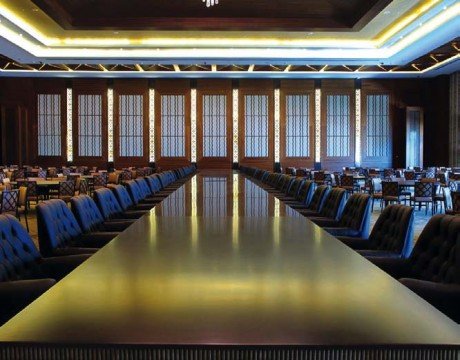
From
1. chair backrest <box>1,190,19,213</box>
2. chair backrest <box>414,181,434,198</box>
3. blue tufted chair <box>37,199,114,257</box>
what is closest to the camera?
blue tufted chair <box>37,199,114,257</box>

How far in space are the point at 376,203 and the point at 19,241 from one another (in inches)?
417

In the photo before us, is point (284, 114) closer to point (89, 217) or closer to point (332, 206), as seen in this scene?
point (332, 206)

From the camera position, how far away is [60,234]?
289cm

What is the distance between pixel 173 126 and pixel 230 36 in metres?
5.50

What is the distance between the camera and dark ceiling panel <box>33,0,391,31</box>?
10.5 metres

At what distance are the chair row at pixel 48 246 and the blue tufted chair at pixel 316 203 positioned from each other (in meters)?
1.54

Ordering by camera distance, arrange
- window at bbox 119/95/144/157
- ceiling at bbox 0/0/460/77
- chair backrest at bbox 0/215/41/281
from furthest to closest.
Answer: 1. window at bbox 119/95/144/157
2. ceiling at bbox 0/0/460/77
3. chair backrest at bbox 0/215/41/281

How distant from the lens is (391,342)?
0.90 metres

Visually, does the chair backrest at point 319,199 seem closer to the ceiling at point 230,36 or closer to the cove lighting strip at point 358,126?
the ceiling at point 230,36

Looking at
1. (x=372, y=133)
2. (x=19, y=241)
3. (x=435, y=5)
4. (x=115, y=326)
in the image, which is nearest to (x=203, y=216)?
(x=19, y=241)

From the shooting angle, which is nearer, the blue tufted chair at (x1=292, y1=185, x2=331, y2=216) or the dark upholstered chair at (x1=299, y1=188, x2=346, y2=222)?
the dark upholstered chair at (x1=299, y1=188, x2=346, y2=222)

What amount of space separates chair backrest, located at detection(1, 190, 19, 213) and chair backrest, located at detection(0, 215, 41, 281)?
14.4ft

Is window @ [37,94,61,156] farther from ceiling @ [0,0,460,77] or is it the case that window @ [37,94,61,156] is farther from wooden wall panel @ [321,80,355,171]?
wooden wall panel @ [321,80,355,171]

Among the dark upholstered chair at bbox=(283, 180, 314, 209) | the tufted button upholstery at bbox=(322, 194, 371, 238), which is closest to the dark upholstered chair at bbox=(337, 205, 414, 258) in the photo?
the tufted button upholstery at bbox=(322, 194, 371, 238)
